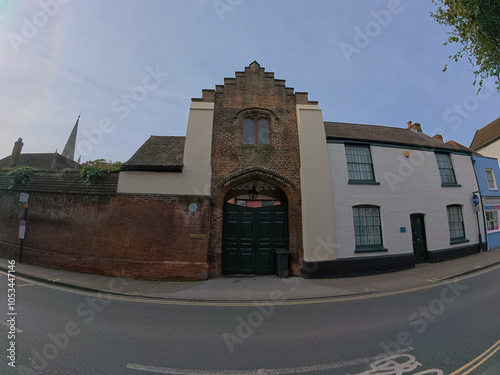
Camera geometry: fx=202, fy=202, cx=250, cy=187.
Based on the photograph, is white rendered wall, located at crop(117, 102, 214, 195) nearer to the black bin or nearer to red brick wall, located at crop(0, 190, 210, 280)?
red brick wall, located at crop(0, 190, 210, 280)

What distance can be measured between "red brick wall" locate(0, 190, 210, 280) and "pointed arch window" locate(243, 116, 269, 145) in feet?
12.8

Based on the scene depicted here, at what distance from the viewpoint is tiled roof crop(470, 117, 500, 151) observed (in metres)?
21.8

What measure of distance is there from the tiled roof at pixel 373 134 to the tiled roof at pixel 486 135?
1685 cm

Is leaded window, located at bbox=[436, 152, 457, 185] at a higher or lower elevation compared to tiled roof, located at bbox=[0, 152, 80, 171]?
lower

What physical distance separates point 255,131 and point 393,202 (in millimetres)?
7886

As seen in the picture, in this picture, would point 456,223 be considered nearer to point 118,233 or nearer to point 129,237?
point 129,237

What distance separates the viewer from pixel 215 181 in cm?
929

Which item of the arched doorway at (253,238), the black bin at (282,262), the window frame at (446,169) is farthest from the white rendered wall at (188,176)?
the window frame at (446,169)

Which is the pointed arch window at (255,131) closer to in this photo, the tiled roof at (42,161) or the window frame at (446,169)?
the window frame at (446,169)

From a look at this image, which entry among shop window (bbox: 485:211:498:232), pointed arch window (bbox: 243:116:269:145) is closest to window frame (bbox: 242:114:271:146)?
pointed arch window (bbox: 243:116:269:145)

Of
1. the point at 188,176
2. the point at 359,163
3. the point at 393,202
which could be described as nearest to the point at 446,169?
the point at 393,202

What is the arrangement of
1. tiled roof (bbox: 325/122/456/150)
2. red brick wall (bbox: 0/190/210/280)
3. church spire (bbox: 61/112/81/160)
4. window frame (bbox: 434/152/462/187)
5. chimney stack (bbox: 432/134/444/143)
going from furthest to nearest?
church spire (bbox: 61/112/81/160), chimney stack (bbox: 432/134/444/143), window frame (bbox: 434/152/462/187), tiled roof (bbox: 325/122/456/150), red brick wall (bbox: 0/190/210/280)

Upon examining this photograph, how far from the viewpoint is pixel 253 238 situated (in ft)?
30.2

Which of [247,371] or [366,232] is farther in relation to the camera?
[366,232]
